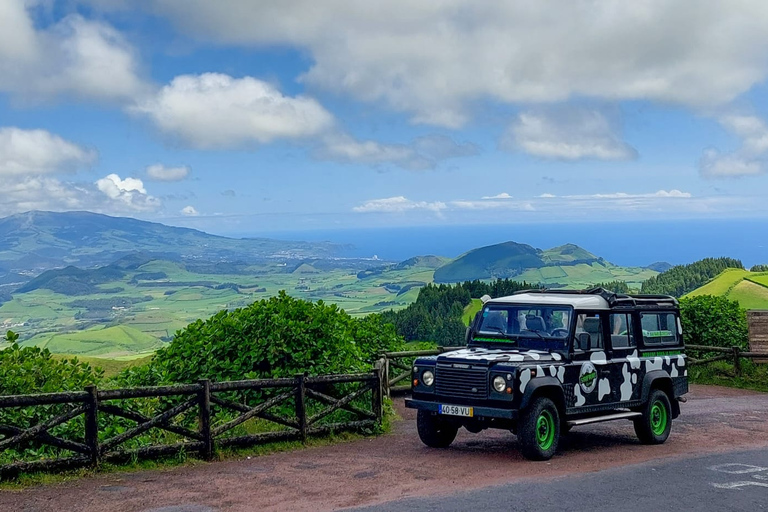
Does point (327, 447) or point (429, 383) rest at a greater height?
point (429, 383)

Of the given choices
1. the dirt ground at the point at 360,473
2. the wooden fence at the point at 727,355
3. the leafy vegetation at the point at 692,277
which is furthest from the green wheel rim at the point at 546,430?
the leafy vegetation at the point at 692,277

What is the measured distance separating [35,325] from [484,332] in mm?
191499

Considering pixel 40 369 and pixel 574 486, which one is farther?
pixel 40 369

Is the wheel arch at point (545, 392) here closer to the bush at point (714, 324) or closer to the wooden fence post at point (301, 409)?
the wooden fence post at point (301, 409)

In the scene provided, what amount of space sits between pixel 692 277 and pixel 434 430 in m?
60.5

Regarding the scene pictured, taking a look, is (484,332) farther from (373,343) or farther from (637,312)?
(373,343)

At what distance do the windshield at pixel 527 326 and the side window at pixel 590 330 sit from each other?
0.21m

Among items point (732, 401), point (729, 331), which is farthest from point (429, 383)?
point (729, 331)

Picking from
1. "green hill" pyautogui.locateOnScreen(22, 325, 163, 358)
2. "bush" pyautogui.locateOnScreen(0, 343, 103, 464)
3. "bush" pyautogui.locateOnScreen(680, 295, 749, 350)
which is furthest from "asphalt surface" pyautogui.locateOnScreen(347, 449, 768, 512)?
"green hill" pyautogui.locateOnScreen(22, 325, 163, 358)

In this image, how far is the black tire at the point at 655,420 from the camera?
631 inches

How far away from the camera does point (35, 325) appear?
188500mm

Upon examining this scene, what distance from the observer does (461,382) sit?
14117 mm

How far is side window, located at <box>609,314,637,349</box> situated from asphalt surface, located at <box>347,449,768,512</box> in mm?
2856

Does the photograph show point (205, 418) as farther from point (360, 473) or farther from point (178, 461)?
point (360, 473)
